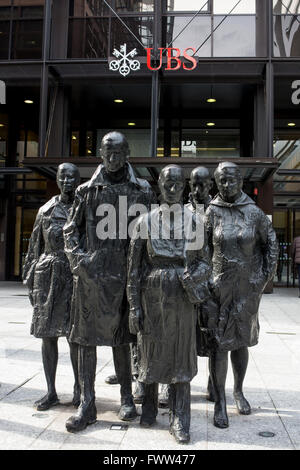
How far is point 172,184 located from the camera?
10.8ft

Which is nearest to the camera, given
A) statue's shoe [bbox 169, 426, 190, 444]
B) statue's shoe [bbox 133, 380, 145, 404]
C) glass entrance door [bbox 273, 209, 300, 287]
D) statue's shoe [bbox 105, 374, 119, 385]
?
statue's shoe [bbox 169, 426, 190, 444]

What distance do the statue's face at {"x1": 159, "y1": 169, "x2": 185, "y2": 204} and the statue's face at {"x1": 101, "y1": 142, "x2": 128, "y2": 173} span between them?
1.31ft

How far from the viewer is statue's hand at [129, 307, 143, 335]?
10.7 feet

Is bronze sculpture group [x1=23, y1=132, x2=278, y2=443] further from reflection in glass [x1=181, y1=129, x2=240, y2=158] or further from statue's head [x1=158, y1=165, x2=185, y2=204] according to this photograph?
reflection in glass [x1=181, y1=129, x2=240, y2=158]

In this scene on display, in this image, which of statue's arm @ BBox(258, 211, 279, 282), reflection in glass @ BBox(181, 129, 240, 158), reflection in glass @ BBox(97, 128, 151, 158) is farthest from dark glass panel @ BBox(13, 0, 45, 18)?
statue's arm @ BBox(258, 211, 279, 282)

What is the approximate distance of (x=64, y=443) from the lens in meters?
3.13

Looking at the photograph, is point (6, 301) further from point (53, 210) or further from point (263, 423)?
point (263, 423)

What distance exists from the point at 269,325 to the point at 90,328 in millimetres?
5599

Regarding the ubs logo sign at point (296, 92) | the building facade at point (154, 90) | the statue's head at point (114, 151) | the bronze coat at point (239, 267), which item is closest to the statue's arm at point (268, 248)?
the bronze coat at point (239, 267)

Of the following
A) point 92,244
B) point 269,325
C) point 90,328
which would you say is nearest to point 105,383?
point 90,328

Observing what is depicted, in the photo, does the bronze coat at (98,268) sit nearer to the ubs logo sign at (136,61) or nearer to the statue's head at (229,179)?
the statue's head at (229,179)

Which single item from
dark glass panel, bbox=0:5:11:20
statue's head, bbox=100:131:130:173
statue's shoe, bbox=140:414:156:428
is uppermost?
dark glass panel, bbox=0:5:11:20

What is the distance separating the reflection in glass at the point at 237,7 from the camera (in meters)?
13.6

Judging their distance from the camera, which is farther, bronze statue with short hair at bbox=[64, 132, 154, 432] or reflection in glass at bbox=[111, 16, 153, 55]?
reflection in glass at bbox=[111, 16, 153, 55]
